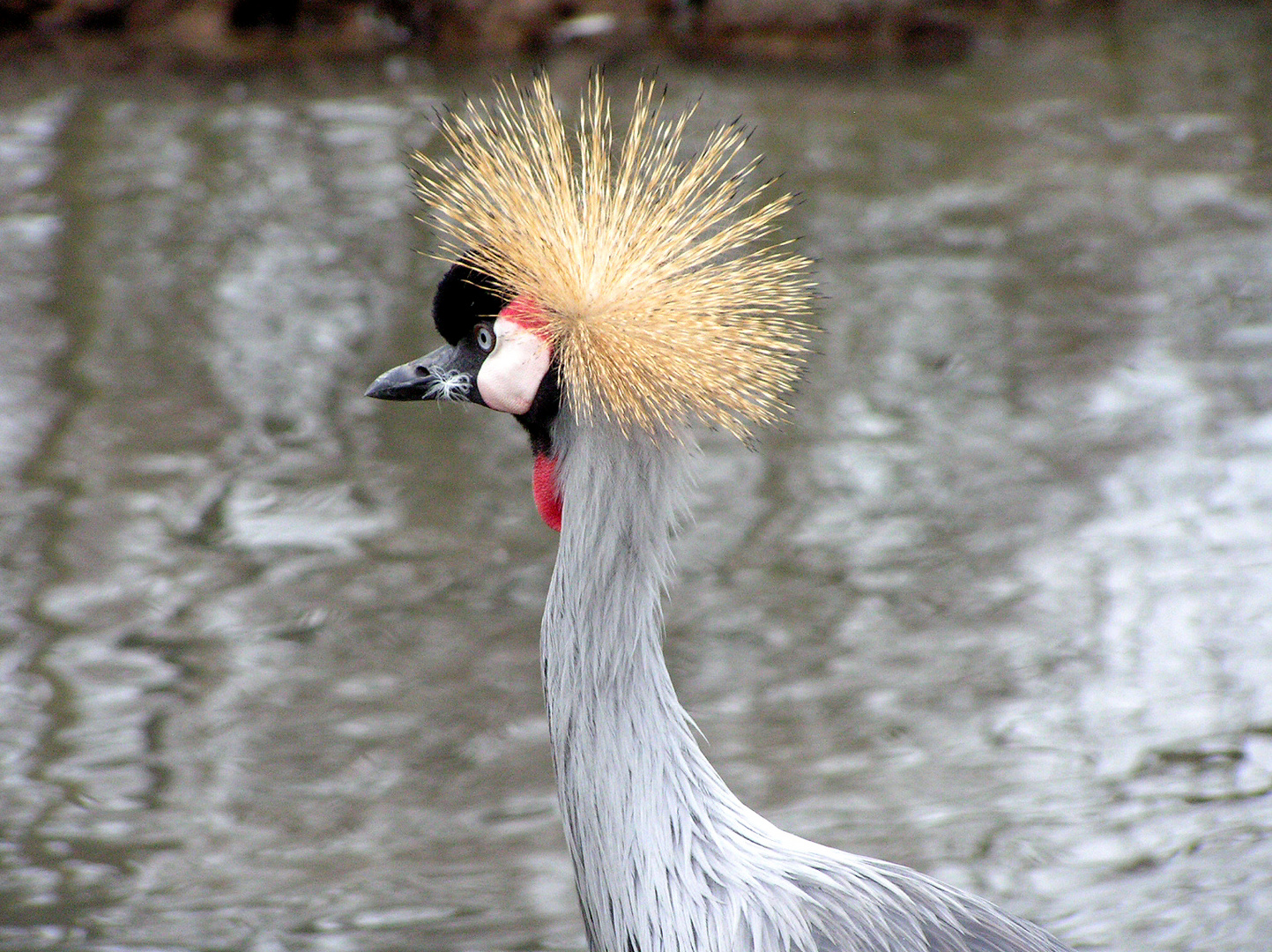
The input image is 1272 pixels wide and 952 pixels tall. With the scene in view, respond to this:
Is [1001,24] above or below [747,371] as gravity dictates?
above

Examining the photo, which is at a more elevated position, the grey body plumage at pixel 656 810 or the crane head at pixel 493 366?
the crane head at pixel 493 366

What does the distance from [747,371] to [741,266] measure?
0.15 metres

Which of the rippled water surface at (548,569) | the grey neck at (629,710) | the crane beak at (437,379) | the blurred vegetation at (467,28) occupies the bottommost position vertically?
the rippled water surface at (548,569)

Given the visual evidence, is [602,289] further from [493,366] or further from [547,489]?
[547,489]

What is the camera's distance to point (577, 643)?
1.54m

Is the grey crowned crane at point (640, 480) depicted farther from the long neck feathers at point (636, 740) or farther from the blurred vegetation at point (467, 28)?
the blurred vegetation at point (467, 28)

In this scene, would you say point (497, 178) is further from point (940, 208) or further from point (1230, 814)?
point (940, 208)

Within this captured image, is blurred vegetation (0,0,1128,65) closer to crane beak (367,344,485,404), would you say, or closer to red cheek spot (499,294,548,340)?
crane beak (367,344,485,404)

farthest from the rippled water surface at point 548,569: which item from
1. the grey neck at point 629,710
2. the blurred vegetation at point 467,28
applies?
the blurred vegetation at point 467,28

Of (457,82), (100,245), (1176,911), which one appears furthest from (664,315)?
(457,82)

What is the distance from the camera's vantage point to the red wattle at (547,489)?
1.61 meters

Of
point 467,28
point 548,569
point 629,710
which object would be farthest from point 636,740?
point 467,28

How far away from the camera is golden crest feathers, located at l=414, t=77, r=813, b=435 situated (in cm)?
146

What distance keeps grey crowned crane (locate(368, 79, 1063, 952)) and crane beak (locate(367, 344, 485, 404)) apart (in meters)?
0.04
